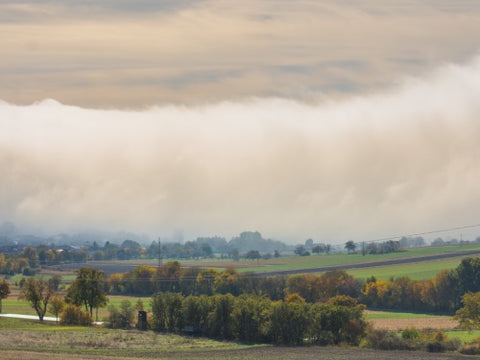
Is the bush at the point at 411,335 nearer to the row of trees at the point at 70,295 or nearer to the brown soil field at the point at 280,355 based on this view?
the brown soil field at the point at 280,355

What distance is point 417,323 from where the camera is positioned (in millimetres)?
161875

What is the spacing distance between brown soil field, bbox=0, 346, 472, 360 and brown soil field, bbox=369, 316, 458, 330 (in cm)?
3606

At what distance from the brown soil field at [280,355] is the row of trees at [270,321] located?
33.6 feet

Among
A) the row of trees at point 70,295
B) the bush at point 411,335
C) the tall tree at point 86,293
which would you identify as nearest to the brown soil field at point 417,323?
the bush at point 411,335

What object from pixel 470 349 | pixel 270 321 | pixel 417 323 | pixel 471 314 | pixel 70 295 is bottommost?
pixel 470 349

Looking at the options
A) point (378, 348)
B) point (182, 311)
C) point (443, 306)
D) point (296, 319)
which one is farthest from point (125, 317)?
point (443, 306)

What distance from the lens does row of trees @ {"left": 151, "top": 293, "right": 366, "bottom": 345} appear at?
130 metres

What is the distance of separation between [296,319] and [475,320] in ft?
115

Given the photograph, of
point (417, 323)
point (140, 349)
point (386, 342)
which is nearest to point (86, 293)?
point (140, 349)

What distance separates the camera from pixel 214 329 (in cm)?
13925

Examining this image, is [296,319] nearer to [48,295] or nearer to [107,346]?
[107,346]

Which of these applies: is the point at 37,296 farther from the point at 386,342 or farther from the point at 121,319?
the point at 386,342

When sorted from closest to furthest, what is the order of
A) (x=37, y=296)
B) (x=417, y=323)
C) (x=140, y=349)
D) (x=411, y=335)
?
1. (x=140, y=349)
2. (x=411, y=335)
3. (x=417, y=323)
4. (x=37, y=296)

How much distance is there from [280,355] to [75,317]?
60696 millimetres
